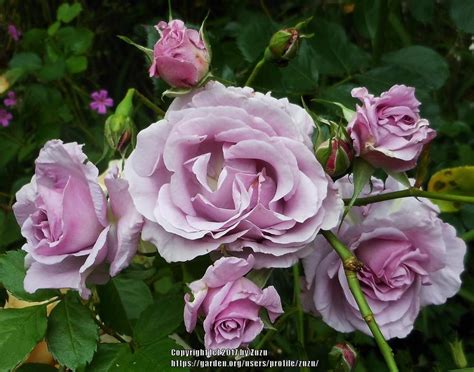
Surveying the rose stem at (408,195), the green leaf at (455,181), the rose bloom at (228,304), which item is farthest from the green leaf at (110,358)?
the green leaf at (455,181)

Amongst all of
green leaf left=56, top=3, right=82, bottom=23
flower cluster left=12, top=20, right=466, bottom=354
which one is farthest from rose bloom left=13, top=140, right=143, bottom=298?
green leaf left=56, top=3, right=82, bottom=23

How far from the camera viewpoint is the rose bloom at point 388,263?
1.75ft

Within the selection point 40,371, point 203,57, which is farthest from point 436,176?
point 40,371

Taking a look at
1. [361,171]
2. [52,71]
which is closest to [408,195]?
[361,171]

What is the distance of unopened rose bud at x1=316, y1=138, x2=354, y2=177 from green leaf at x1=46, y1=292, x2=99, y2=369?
0.77 ft

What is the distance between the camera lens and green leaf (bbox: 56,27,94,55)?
1333mm

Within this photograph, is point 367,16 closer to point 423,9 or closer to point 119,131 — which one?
point 423,9

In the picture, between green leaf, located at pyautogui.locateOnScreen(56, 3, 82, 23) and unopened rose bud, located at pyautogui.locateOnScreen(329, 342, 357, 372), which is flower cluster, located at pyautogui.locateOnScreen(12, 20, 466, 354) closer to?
unopened rose bud, located at pyautogui.locateOnScreen(329, 342, 357, 372)

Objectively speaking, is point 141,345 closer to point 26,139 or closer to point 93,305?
point 93,305

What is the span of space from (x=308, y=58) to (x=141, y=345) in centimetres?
44

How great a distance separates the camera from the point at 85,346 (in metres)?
0.52

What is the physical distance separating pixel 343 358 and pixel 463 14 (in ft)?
1.48

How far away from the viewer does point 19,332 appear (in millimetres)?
530

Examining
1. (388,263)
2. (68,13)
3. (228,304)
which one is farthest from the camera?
(68,13)
